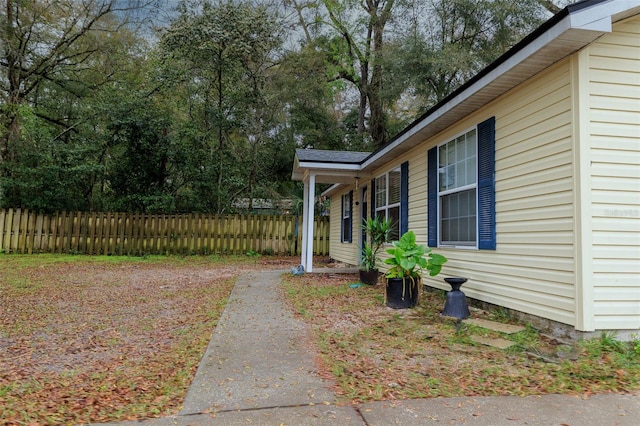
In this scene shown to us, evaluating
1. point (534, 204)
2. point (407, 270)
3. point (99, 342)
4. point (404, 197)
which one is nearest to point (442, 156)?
point (404, 197)

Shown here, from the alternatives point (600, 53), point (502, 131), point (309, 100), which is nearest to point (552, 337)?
point (502, 131)

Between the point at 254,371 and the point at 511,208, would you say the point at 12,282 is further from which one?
the point at 511,208

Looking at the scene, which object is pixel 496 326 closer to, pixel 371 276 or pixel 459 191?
pixel 459 191

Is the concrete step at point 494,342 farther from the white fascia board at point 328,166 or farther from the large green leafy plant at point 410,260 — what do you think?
the white fascia board at point 328,166

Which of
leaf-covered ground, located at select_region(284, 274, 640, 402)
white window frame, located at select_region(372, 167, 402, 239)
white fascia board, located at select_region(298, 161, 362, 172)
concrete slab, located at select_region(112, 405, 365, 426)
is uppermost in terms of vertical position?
white fascia board, located at select_region(298, 161, 362, 172)

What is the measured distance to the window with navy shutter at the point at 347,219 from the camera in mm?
10925

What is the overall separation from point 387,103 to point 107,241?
12.6 m

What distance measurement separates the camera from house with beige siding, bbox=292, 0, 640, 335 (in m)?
3.26

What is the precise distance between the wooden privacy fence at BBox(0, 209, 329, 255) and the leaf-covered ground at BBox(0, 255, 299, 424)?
4.63 meters

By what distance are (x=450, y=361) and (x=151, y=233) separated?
1250cm

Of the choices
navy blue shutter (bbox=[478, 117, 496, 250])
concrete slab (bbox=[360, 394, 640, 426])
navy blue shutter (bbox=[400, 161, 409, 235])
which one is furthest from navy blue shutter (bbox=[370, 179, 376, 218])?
concrete slab (bbox=[360, 394, 640, 426])

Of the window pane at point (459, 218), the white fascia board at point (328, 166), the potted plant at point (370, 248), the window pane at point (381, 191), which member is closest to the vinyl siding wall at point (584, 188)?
the window pane at point (459, 218)

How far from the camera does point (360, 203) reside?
10062 millimetres

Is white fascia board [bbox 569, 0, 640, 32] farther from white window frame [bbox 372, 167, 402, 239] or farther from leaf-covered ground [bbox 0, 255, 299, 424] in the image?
white window frame [bbox 372, 167, 402, 239]
